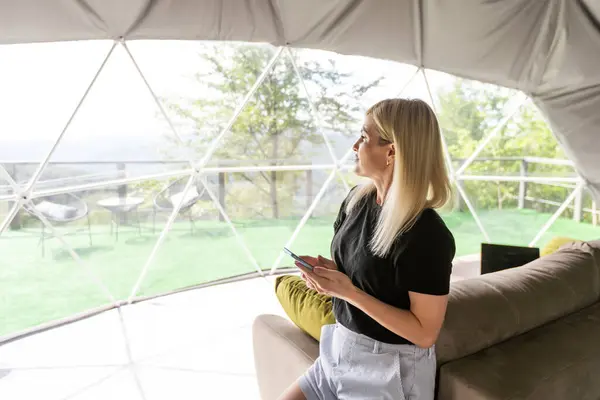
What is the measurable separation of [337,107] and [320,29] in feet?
14.1

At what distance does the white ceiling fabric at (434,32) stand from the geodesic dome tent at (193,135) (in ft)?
0.05

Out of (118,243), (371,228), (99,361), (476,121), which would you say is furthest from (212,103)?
(371,228)

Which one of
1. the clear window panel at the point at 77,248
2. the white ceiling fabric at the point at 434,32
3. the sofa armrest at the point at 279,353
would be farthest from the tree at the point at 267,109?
the sofa armrest at the point at 279,353

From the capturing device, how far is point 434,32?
14.8 ft

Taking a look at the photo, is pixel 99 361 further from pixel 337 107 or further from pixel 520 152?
pixel 520 152

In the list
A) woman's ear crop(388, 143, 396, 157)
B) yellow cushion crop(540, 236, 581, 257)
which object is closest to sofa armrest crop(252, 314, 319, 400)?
woman's ear crop(388, 143, 396, 157)

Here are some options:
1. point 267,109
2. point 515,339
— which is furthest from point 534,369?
point 267,109

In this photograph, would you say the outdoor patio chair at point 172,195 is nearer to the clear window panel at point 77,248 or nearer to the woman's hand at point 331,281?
the clear window panel at point 77,248

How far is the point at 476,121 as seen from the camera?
9.38 meters

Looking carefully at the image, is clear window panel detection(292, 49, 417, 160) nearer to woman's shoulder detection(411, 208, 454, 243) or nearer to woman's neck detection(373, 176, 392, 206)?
woman's neck detection(373, 176, 392, 206)

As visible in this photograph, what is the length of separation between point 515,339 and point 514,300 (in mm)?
168

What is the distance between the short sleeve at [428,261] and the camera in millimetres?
1509

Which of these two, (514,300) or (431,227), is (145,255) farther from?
(431,227)

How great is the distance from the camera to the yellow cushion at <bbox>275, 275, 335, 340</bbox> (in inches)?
82.0
